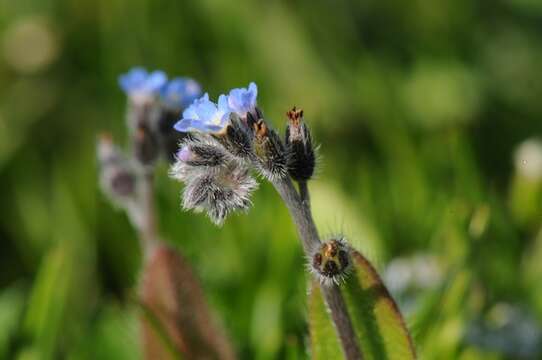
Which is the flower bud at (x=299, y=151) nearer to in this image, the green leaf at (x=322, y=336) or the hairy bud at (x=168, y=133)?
the green leaf at (x=322, y=336)

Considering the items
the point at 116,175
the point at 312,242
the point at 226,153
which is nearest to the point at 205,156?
the point at 226,153

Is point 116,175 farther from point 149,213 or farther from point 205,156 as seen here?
point 205,156

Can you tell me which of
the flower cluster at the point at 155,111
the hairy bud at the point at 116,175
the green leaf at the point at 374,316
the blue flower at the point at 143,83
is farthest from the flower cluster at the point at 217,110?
the hairy bud at the point at 116,175

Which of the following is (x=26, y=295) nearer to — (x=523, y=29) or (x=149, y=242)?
(x=149, y=242)

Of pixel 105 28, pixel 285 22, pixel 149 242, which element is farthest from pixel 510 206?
pixel 105 28

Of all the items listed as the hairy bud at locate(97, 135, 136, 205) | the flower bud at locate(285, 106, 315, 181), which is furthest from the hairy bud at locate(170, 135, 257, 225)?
the hairy bud at locate(97, 135, 136, 205)

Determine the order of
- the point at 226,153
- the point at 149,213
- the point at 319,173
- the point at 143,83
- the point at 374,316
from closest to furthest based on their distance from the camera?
the point at 226,153 < the point at 374,316 < the point at 143,83 < the point at 149,213 < the point at 319,173
